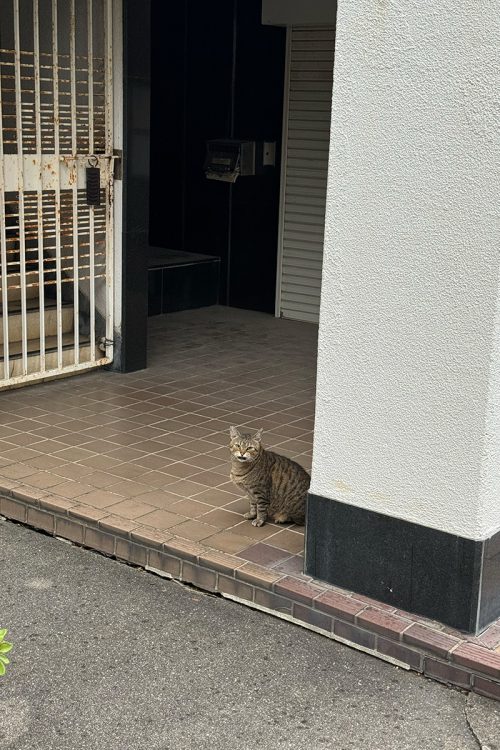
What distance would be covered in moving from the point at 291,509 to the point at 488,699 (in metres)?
1.67

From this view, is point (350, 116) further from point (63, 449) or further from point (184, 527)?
point (63, 449)

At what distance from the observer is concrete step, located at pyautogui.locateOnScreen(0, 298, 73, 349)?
833cm

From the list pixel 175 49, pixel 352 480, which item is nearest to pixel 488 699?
pixel 352 480

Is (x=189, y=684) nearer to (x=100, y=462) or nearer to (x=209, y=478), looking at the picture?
(x=209, y=478)

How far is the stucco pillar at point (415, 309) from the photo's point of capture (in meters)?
4.16

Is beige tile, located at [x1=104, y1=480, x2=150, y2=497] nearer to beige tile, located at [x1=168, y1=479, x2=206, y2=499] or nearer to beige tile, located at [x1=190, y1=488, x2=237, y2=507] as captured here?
beige tile, located at [x1=168, y1=479, x2=206, y2=499]

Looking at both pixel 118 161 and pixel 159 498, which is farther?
pixel 118 161

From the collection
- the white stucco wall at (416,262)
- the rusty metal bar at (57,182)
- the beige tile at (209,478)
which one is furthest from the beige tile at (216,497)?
the rusty metal bar at (57,182)

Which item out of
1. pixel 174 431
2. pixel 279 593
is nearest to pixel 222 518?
pixel 279 593

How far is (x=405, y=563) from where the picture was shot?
15.4ft

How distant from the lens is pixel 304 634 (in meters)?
4.84

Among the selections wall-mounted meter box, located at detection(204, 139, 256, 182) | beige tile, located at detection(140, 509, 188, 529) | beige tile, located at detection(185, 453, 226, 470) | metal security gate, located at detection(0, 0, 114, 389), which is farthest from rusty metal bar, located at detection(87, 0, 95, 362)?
beige tile, located at detection(140, 509, 188, 529)

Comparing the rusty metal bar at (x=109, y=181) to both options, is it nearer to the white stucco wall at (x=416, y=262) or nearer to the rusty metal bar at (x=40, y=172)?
the rusty metal bar at (x=40, y=172)

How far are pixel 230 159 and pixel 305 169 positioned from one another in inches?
32.2
